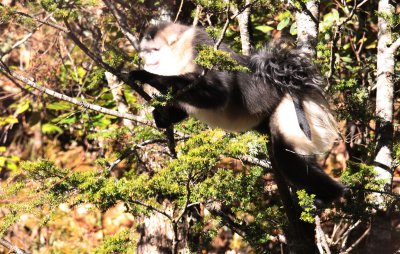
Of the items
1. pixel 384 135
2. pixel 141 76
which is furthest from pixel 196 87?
pixel 384 135

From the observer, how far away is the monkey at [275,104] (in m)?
4.12

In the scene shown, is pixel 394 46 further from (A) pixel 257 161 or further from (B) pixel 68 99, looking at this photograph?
(B) pixel 68 99

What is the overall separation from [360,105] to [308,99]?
565 millimetres

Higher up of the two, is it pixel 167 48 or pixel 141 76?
pixel 167 48

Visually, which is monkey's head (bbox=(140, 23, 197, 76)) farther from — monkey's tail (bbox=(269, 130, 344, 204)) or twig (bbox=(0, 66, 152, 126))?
monkey's tail (bbox=(269, 130, 344, 204))

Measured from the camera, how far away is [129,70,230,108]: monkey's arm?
151 inches

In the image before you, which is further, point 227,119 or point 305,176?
point 227,119

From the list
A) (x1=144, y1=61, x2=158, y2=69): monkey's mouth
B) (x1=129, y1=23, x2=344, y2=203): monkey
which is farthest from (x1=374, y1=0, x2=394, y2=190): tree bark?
(x1=144, y1=61, x2=158, y2=69): monkey's mouth

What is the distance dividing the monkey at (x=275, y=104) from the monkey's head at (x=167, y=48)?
0.06 ft

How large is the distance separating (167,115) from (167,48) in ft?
3.23

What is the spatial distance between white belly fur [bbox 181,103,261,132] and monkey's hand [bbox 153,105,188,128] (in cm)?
13

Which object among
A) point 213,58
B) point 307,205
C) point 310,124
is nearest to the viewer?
point 213,58

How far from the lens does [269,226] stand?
14.5ft

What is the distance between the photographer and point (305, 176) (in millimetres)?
4129
